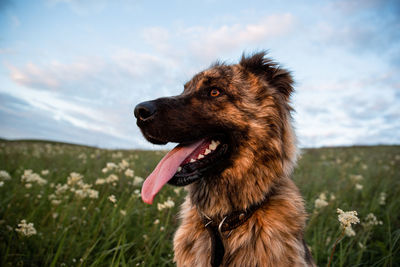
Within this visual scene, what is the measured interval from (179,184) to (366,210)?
13.6 ft

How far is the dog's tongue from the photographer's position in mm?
2127

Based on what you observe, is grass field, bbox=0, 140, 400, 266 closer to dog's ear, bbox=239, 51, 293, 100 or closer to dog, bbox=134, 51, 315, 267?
dog, bbox=134, 51, 315, 267

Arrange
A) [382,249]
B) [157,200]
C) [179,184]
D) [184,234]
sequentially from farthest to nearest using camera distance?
[157,200] < [382,249] < [184,234] < [179,184]

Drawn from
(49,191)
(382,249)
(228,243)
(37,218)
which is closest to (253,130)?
(228,243)

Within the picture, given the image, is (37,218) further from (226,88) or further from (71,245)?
(226,88)

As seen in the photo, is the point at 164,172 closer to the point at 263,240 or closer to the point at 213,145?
the point at 213,145

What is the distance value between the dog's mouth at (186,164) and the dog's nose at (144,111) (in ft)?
1.46

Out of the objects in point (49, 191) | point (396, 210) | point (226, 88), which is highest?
point (226, 88)

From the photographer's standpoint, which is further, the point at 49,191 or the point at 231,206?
the point at 49,191

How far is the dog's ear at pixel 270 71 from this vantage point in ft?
8.84

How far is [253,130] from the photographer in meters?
2.37

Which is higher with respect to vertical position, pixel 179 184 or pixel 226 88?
pixel 226 88

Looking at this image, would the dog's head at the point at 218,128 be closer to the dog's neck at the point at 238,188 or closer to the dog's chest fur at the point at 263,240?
the dog's neck at the point at 238,188

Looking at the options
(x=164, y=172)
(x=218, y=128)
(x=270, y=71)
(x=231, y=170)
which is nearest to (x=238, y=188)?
(x=231, y=170)
